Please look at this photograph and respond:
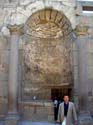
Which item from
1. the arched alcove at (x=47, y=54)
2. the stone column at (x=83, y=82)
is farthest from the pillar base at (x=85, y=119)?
the arched alcove at (x=47, y=54)

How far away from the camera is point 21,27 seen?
42.0 ft

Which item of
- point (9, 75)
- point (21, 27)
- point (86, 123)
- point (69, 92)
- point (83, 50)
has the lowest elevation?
point (86, 123)

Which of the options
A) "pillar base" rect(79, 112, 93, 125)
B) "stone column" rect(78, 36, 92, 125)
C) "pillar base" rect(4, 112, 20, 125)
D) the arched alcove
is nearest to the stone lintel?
the arched alcove

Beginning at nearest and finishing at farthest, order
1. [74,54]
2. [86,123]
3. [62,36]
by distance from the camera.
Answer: [86,123], [74,54], [62,36]

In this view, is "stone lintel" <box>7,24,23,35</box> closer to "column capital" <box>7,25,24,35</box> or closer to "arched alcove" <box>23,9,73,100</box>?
"column capital" <box>7,25,24,35</box>

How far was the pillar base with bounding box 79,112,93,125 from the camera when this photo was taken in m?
12.2

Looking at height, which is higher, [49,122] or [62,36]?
[62,36]

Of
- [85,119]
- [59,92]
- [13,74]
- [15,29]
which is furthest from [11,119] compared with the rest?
[15,29]

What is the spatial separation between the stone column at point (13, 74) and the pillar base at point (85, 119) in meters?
2.43

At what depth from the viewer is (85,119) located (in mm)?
12250

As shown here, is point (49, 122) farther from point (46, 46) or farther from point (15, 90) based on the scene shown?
point (46, 46)

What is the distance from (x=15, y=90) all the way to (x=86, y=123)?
3006mm

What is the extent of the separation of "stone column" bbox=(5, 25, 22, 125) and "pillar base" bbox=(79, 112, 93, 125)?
7.98 feet

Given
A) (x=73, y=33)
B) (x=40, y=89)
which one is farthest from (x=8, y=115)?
(x=73, y=33)
